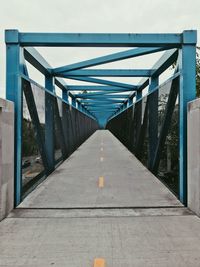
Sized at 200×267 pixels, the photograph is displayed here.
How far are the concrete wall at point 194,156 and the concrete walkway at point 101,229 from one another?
0.31 m

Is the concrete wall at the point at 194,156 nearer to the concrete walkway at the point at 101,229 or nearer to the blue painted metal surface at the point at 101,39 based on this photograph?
the concrete walkway at the point at 101,229

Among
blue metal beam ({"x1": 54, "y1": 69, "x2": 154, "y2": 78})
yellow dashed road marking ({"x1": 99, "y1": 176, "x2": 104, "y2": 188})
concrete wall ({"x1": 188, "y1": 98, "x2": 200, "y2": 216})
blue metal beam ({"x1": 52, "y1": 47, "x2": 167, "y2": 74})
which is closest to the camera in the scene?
concrete wall ({"x1": 188, "y1": 98, "x2": 200, "y2": 216})

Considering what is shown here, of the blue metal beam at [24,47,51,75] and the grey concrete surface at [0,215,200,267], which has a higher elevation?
the blue metal beam at [24,47,51,75]

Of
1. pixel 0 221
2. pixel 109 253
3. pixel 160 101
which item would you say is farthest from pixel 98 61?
pixel 109 253

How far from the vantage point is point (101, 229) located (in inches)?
187

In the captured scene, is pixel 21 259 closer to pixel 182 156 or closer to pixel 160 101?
pixel 182 156

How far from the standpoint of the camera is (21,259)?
3.65 metres

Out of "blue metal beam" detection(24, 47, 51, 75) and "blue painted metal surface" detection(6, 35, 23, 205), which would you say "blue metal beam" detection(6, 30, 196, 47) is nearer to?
"blue painted metal surface" detection(6, 35, 23, 205)

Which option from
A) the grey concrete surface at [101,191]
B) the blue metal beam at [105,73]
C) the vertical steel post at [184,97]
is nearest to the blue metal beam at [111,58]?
the vertical steel post at [184,97]

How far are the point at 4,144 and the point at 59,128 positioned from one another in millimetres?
7336

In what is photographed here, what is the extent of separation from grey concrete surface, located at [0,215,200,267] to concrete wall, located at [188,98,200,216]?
468 mm

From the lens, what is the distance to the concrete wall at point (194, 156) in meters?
5.51

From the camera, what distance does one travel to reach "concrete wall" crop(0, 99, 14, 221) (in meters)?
5.31

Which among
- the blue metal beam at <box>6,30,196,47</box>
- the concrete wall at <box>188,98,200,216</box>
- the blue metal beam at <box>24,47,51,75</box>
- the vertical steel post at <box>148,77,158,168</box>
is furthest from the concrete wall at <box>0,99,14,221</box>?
the vertical steel post at <box>148,77,158,168</box>
